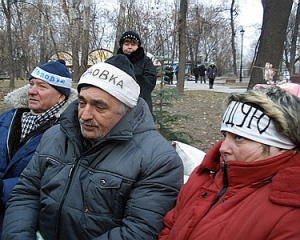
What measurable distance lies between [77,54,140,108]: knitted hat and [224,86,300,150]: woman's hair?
69cm

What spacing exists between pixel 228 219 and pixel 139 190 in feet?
1.74

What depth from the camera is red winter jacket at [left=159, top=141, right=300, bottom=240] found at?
60.0 inches

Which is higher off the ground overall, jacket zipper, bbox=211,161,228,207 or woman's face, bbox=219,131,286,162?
woman's face, bbox=219,131,286,162

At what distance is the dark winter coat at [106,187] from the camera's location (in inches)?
78.3

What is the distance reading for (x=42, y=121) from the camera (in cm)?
285

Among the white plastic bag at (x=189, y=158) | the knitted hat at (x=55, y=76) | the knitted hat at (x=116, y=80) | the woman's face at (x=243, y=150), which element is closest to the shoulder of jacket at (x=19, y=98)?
the knitted hat at (x=55, y=76)

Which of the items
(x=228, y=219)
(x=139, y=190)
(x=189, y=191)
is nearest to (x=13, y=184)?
(x=139, y=190)

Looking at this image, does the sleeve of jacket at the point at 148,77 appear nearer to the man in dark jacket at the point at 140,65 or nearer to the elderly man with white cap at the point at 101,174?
the man in dark jacket at the point at 140,65

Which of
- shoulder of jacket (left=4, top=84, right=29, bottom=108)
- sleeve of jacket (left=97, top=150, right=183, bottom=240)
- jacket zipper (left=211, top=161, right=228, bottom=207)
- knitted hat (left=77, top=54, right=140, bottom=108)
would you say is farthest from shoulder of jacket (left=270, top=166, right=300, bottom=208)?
shoulder of jacket (left=4, top=84, right=29, bottom=108)

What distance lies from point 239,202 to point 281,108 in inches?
18.9

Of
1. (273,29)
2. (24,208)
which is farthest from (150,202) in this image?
(273,29)

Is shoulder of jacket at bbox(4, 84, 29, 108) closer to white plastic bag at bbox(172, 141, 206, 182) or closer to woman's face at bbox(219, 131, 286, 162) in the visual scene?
white plastic bag at bbox(172, 141, 206, 182)

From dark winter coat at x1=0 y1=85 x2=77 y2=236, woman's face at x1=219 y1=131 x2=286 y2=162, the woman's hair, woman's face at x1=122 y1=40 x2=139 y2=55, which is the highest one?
woman's face at x1=122 y1=40 x2=139 y2=55

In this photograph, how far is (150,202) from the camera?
1980 millimetres
